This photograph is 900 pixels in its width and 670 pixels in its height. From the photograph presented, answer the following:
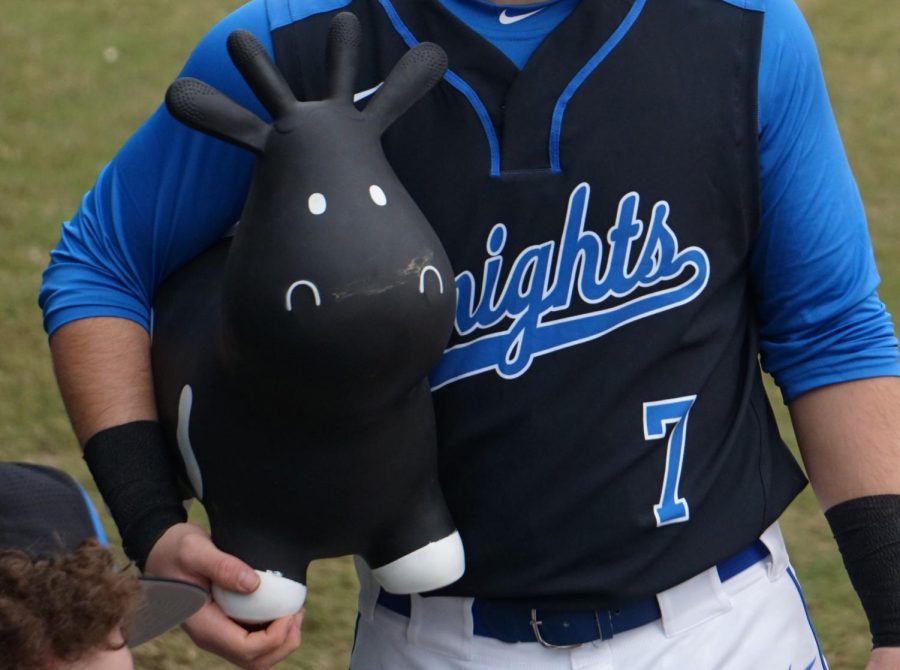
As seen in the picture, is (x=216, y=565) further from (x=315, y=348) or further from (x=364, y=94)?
(x=364, y=94)

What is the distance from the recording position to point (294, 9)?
6.40ft

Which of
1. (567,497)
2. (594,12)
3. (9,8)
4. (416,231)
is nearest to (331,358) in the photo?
(416,231)

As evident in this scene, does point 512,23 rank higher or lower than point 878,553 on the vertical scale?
higher

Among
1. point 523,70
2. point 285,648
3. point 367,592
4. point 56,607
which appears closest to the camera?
point 56,607

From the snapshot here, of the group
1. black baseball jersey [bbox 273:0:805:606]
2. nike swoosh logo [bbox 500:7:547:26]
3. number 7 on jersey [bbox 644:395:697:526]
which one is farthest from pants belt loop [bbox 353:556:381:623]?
nike swoosh logo [bbox 500:7:547:26]

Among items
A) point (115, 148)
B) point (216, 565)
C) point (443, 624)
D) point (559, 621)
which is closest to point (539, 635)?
point (559, 621)

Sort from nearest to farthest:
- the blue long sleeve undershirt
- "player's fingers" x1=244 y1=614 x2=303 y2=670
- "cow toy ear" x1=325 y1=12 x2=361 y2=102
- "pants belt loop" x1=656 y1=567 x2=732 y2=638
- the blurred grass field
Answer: "cow toy ear" x1=325 y1=12 x2=361 y2=102 < "player's fingers" x1=244 y1=614 x2=303 y2=670 < the blue long sleeve undershirt < "pants belt loop" x1=656 y1=567 x2=732 y2=638 < the blurred grass field

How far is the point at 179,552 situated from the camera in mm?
1792

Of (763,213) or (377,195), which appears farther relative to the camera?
(763,213)

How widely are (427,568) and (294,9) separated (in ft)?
2.42

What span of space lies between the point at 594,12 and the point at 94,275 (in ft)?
2.42

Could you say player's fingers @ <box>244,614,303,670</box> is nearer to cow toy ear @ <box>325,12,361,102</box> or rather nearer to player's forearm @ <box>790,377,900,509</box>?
cow toy ear @ <box>325,12,361,102</box>

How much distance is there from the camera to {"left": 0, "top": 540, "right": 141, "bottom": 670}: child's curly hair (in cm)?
141

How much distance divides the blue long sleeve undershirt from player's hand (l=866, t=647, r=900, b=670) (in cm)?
36
